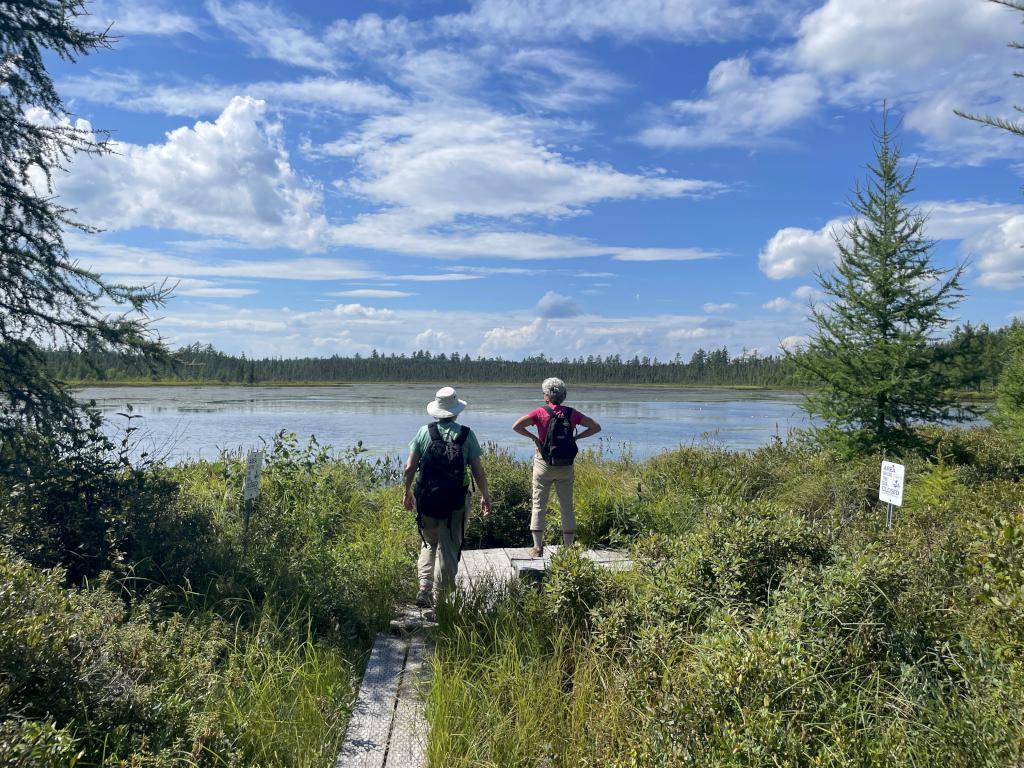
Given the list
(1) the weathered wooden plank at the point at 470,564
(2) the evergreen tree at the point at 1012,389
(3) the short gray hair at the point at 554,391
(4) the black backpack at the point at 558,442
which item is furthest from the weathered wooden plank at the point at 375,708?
(2) the evergreen tree at the point at 1012,389

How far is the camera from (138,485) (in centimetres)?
659

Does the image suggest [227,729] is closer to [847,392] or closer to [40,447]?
[40,447]

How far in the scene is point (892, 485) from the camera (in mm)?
6473

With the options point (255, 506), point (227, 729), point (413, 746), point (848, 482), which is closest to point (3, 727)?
point (227, 729)

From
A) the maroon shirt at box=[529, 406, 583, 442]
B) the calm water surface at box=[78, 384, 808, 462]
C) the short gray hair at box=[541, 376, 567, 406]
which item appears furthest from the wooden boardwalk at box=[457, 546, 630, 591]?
the calm water surface at box=[78, 384, 808, 462]

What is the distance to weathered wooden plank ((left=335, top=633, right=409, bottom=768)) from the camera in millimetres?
3793

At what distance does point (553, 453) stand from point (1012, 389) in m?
9.08

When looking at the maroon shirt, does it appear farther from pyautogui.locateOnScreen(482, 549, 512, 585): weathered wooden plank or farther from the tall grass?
the tall grass

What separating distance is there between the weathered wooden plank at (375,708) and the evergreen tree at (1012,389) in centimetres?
1045

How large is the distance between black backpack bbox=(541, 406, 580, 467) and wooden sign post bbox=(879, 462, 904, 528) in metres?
2.90

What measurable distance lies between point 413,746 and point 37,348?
18.6 feet

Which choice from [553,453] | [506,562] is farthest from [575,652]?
[553,453]

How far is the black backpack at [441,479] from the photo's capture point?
5.98 metres

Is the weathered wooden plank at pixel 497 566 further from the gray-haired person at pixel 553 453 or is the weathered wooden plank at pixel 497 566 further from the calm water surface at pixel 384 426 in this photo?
the calm water surface at pixel 384 426
